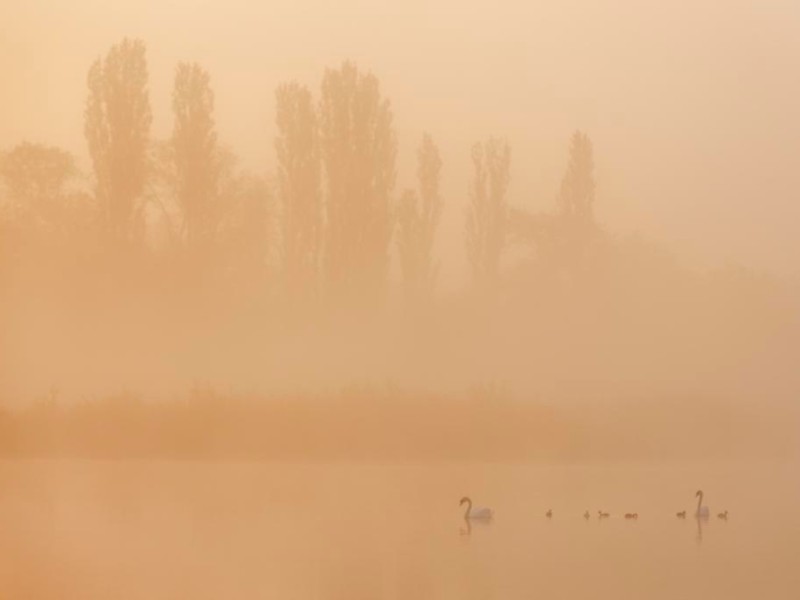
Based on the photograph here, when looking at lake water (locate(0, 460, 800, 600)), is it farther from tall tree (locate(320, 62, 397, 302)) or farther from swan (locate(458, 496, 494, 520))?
tall tree (locate(320, 62, 397, 302))

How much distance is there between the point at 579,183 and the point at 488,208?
0.41 m

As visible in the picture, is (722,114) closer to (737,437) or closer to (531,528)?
(737,437)

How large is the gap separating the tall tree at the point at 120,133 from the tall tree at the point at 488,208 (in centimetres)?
149

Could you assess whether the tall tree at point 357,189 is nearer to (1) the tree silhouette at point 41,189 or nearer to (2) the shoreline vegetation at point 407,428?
(2) the shoreline vegetation at point 407,428

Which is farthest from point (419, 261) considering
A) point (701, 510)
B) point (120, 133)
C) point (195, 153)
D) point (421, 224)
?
point (701, 510)

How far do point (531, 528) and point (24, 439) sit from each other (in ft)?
7.59

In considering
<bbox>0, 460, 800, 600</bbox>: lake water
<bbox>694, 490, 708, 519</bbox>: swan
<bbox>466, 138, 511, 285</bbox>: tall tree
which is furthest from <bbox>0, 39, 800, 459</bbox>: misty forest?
<bbox>694, 490, 708, 519</bbox>: swan

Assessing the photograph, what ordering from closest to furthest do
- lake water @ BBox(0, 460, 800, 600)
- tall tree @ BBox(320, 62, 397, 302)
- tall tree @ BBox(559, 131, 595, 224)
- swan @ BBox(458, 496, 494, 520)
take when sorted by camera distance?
1. lake water @ BBox(0, 460, 800, 600)
2. swan @ BBox(458, 496, 494, 520)
3. tall tree @ BBox(559, 131, 595, 224)
4. tall tree @ BBox(320, 62, 397, 302)

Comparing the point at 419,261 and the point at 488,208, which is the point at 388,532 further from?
the point at 488,208

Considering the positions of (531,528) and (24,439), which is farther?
(24,439)

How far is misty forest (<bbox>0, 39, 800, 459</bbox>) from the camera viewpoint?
716 centimetres

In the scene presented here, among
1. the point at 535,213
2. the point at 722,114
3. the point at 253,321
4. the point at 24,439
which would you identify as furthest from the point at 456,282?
the point at 24,439

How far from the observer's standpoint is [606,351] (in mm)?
7184

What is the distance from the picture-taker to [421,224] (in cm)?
724
